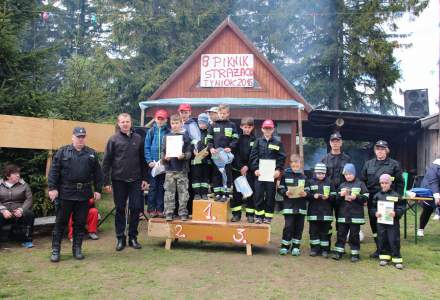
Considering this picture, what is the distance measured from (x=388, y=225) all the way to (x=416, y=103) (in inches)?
491

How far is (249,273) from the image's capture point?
226 inches

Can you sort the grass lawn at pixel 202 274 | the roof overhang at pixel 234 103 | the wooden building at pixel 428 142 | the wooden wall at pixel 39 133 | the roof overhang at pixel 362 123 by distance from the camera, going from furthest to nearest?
the roof overhang at pixel 362 123, the wooden building at pixel 428 142, the roof overhang at pixel 234 103, the wooden wall at pixel 39 133, the grass lawn at pixel 202 274

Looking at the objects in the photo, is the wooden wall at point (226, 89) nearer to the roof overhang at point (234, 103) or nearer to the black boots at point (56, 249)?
the roof overhang at point (234, 103)

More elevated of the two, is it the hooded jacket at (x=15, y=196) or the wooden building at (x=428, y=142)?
the wooden building at (x=428, y=142)

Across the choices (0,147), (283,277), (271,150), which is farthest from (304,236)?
(0,147)

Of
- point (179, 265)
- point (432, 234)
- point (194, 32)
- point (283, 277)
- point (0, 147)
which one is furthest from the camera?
point (194, 32)

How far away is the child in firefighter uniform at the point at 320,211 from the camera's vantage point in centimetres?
677

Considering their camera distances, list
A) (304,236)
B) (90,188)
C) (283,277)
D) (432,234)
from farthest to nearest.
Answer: (432,234), (304,236), (90,188), (283,277)

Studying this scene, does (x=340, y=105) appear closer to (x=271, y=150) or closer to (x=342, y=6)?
(x=342, y=6)

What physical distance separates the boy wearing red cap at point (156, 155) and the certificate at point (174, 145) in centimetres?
32

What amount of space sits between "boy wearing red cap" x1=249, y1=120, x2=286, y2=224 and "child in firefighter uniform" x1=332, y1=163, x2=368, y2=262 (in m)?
0.99

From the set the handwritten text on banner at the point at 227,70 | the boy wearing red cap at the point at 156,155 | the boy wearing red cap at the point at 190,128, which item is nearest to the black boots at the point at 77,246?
the boy wearing red cap at the point at 156,155

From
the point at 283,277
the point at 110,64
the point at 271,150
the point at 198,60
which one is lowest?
the point at 283,277

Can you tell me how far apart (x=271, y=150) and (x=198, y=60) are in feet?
32.3
